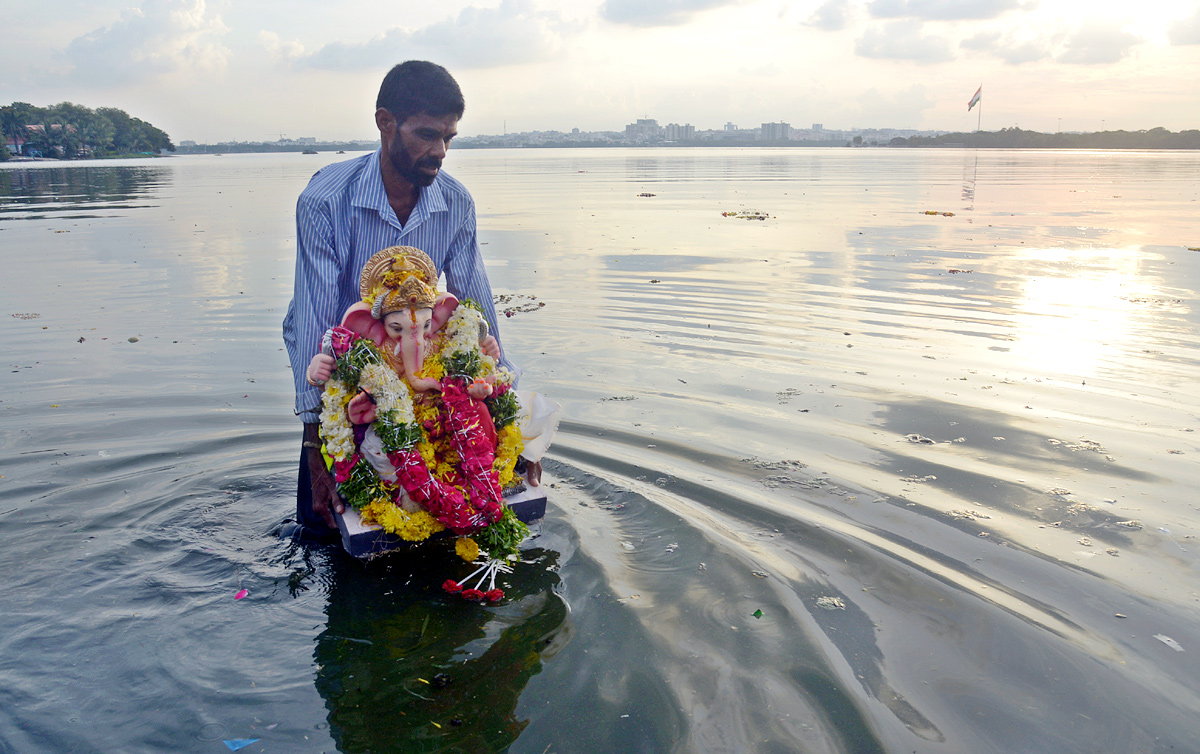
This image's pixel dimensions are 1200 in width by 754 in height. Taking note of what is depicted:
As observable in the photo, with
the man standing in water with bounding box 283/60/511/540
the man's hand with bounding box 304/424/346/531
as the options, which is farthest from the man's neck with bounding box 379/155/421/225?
the man's hand with bounding box 304/424/346/531

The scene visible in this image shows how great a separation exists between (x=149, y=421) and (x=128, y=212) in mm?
24012

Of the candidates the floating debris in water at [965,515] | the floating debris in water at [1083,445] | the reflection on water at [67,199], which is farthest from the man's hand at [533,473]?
the reflection on water at [67,199]

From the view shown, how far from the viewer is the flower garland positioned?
4.46 metres

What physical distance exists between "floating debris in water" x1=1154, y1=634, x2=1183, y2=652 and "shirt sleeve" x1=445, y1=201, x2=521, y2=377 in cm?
386

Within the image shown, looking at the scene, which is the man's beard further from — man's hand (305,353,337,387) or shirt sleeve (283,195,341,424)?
man's hand (305,353,337,387)

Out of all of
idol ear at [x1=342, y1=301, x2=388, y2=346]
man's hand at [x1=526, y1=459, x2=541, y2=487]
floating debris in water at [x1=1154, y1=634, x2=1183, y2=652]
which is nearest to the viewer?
floating debris in water at [x1=1154, y1=634, x2=1183, y2=652]

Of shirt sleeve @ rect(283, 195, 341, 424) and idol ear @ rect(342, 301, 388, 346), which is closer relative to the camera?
idol ear @ rect(342, 301, 388, 346)

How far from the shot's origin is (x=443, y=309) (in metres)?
4.81

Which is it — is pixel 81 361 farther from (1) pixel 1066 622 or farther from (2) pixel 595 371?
(1) pixel 1066 622

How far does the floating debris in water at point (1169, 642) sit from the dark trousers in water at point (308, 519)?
4692 mm

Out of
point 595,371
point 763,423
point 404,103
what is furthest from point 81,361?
point 763,423

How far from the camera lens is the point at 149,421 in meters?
7.45

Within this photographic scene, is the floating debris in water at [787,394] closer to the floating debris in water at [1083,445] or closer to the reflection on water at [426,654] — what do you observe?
the floating debris in water at [1083,445]

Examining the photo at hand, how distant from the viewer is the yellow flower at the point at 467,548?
183 inches
